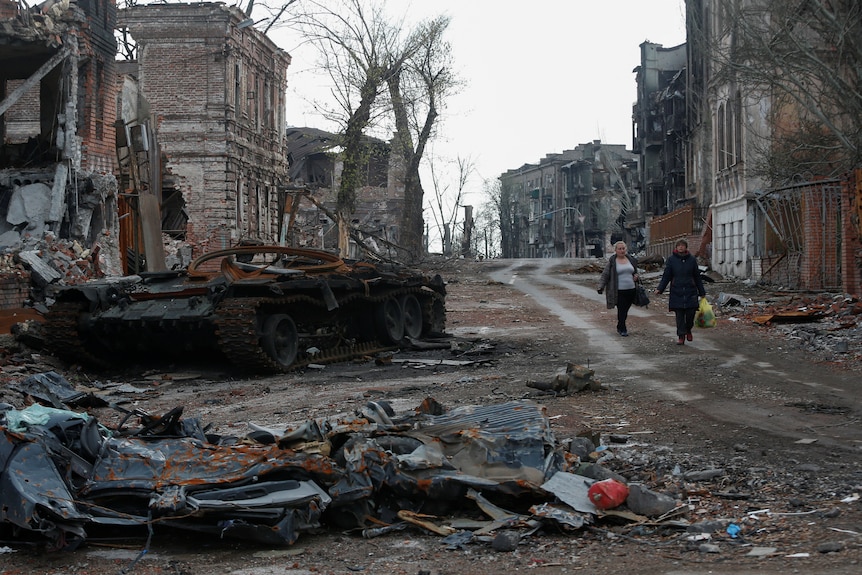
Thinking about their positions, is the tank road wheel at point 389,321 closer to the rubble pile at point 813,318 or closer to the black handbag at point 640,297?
the black handbag at point 640,297

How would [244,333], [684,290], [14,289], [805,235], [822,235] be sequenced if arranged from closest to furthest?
[244,333] → [684,290] → [14,289] → [822,235] → [805,235]

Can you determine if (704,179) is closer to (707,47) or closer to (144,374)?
(707,47)

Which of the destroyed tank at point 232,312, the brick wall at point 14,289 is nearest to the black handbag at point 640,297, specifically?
the destroyed tank at point 232,312

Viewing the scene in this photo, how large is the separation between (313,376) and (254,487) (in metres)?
7.75

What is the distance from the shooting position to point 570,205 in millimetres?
100250

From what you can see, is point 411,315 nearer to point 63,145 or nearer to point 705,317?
point 705,317

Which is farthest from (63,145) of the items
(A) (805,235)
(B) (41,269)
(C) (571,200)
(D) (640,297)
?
(C) (571,200)

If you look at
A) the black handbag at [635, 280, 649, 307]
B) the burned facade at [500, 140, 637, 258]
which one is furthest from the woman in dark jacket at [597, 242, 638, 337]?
the burned facade at [500, 140, 637, 258]

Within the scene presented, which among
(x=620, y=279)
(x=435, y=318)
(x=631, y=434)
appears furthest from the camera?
(x=435, y=318)

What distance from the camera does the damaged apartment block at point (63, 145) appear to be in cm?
1961

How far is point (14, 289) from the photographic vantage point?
56.3 feet

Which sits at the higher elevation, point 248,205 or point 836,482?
point 248,205

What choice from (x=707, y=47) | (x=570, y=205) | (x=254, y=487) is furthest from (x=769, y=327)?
(x=570, y=205)

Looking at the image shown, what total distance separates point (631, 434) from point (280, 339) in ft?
22.6
